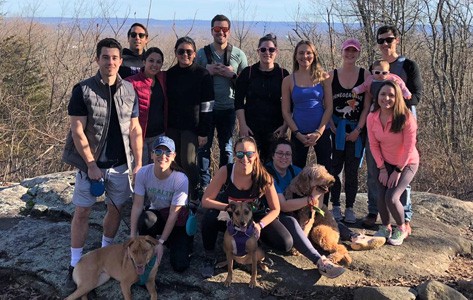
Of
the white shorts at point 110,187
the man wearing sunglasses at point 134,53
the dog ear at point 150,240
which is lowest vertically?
the dog ear at point 150,240

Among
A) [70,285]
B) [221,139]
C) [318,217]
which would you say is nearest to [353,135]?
[318,217]

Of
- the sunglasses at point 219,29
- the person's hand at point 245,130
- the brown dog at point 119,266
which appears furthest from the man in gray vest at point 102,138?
the sunglasses at point 219,29

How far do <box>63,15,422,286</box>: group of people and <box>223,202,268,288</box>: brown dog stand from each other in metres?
0.16

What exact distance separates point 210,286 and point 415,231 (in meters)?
2.79

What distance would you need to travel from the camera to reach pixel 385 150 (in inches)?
189

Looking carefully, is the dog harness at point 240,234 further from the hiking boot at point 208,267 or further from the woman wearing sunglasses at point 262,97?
the woman wearing sunglasses at point 262,97

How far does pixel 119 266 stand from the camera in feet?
13.1

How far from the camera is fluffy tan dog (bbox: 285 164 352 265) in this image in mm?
4500

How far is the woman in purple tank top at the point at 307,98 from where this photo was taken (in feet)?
16.4

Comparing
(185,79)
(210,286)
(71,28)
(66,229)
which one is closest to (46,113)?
(71,28)

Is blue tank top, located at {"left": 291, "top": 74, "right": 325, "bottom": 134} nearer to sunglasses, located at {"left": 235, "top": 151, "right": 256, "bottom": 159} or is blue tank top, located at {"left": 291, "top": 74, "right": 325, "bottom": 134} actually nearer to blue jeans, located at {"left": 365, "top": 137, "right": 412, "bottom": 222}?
blue jeans, located at {"left": 365, "top": 137, "right": 412, "bottom": 222}

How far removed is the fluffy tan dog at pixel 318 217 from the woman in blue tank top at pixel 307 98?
0.60 meters

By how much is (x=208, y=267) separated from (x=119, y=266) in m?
0.88

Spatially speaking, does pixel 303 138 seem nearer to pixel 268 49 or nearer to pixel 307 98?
pixel 307 98
